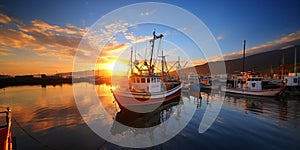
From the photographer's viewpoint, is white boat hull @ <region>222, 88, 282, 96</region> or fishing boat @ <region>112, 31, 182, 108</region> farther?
white boat hull @ <region>222, 88, 282, 96</region>

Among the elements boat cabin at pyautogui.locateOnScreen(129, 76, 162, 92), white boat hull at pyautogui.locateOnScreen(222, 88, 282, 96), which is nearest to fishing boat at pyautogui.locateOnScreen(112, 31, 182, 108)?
boat cabin at pyautogui.locateOnScreen(129, 76, 162, 92)

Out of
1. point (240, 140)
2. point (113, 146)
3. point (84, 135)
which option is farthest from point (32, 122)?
point (240, 140)

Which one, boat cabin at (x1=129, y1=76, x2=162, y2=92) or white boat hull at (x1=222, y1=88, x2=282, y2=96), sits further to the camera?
white boat hull at (x1=222, y1=88, x2=282, y2=96)

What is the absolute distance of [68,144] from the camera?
8.81 metres

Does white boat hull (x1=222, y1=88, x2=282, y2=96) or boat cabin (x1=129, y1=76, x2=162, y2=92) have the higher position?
boat cabin (x1=129, y1=76, x2=162, y2=92)

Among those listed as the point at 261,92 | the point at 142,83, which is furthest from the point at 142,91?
the point at 261,92

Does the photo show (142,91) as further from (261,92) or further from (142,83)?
(261,92)

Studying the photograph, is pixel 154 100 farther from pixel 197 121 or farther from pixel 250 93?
pixel 250 93

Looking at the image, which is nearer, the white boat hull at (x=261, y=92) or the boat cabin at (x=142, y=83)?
the boat cabin at (x=142, y=83)

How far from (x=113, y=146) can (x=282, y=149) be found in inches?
365

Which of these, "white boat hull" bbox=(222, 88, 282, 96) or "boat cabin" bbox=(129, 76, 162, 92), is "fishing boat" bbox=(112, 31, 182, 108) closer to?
"boat cabin" bbox=(129, 76, 162, 92)

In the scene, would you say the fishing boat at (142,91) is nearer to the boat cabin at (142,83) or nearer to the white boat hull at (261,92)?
the boat cabin at (142,83)

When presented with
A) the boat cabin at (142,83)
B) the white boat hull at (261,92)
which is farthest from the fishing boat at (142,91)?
the white boat hull at (261,92)

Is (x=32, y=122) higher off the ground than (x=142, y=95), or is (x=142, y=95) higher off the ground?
(x=142, y=95)
